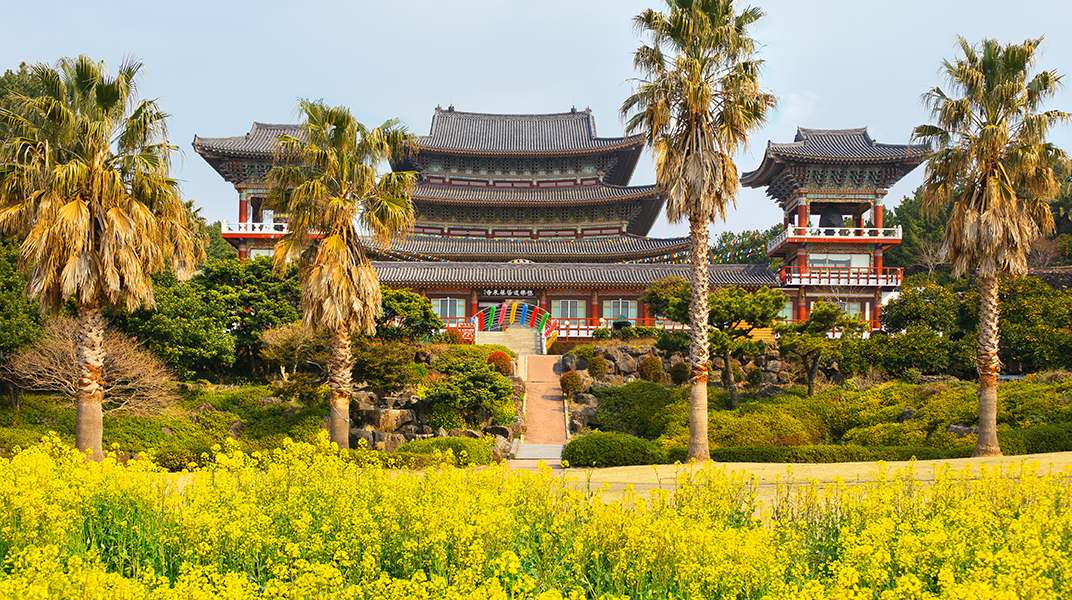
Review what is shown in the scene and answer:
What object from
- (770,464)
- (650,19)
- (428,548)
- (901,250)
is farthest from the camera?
(901,250)

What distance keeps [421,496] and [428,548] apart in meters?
0.78

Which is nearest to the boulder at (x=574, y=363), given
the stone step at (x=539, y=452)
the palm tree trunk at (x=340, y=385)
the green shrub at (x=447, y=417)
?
the green shrub at (x=447, y=417)

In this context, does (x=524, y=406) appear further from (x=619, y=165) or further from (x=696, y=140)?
(x=619, y=165)

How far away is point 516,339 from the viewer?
3694 cm

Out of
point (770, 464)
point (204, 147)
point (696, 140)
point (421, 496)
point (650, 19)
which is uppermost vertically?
point (204, 147)

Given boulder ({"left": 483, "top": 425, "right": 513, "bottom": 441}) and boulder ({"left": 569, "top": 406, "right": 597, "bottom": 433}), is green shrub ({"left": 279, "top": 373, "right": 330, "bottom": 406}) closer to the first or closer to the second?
boulder ({"left": 483, "top": 425, "right": 513, "bottom": 441})

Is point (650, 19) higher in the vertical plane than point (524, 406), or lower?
higher

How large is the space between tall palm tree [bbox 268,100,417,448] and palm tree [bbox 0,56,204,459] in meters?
2.87

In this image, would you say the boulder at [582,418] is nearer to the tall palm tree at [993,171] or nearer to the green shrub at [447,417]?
the green shrub at [447,417]

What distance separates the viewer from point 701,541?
19.3 ft

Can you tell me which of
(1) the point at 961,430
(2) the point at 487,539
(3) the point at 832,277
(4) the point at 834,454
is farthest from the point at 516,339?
(2) the point at 487,539

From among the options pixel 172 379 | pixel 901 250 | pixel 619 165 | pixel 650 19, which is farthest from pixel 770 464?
pixel 901 250

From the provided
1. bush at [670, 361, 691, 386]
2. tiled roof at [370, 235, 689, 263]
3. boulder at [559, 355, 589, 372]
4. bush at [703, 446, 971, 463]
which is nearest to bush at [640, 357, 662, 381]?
bush at [670, 361, 691, 386]

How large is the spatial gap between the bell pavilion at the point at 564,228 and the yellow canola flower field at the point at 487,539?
2809 centimetres
